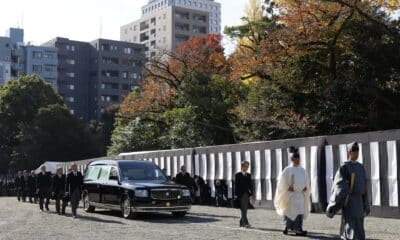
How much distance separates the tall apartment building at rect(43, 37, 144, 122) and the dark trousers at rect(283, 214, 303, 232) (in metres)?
107

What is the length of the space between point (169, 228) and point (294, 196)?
3.85 meters

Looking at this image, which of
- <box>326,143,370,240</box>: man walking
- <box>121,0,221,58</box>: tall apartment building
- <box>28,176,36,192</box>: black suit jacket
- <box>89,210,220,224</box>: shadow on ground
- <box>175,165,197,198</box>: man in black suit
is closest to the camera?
<box>326,143,370,240</box>: man walking

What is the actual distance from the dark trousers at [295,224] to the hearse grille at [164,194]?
6209 millimetres

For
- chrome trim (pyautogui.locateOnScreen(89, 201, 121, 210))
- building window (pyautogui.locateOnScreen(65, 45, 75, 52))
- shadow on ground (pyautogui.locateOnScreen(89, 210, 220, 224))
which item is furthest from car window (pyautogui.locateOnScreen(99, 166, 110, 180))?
building window (pyautogui.locateOnScreen(65, 45, 75, 52))

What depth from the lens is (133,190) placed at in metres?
18.7

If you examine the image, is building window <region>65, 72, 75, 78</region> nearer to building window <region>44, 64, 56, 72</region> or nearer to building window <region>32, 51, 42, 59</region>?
building window <region>44, 64, 56, 72</region>

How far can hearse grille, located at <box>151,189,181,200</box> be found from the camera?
18.7 meters

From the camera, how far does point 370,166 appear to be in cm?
1861

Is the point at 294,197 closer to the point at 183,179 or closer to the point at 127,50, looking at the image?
the point at 183,179

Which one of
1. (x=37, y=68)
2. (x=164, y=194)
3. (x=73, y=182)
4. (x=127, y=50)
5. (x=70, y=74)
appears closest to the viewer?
(x=164, y=194)

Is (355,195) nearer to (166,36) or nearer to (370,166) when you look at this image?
(370,166)

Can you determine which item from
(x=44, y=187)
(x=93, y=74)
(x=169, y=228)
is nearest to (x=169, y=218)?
(x=169, y=228)

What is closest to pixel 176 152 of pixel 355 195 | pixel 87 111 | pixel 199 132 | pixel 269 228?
pixel 199 132

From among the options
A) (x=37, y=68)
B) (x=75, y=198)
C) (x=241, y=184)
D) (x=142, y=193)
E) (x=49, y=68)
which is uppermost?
(x=37, y=68)
